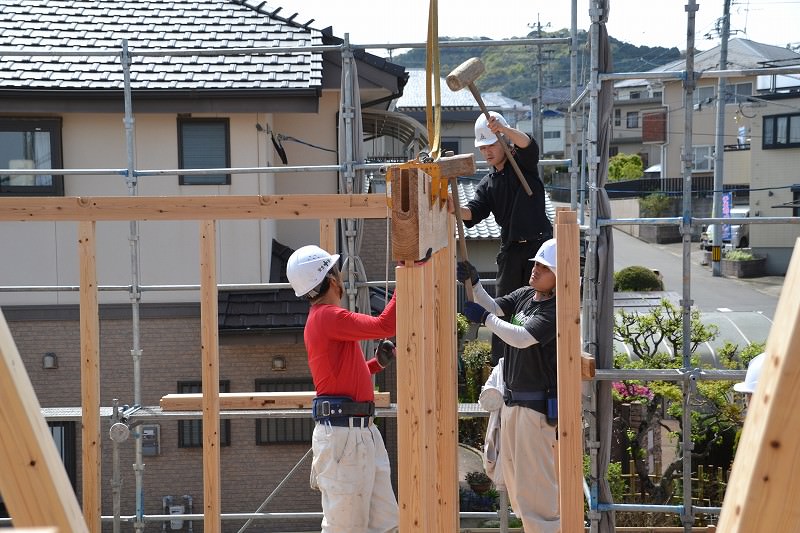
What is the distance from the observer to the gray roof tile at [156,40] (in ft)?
30.0

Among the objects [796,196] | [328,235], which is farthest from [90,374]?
[796,196]

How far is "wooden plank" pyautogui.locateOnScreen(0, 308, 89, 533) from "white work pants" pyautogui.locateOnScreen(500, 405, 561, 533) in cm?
339

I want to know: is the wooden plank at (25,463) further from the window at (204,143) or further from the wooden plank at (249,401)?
the window at (204,143)

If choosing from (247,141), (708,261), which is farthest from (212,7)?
(708,261)

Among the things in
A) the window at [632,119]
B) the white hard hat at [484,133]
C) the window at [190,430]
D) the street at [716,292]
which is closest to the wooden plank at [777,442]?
the white hard hat at [484,133]

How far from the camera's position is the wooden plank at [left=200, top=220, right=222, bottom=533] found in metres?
5.19

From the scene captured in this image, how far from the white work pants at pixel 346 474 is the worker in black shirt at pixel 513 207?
1.29 m

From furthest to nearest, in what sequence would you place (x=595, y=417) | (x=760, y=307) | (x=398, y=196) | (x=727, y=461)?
(x=760, y=307) → (x=727, y=461) → (x=595, y=417) → (x=398, y=196)

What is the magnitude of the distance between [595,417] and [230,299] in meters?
4.33

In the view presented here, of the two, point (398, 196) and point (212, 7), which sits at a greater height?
point (212, 7)

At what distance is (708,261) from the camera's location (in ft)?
88.2

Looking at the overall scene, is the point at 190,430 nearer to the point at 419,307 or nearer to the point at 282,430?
the point at 282,430

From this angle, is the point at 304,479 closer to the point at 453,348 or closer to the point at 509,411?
the point at 509,411

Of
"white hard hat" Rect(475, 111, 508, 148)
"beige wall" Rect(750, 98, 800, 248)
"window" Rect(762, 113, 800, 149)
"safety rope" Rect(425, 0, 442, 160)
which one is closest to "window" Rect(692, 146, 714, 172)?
"beige wall" Rect(750, 98, 800, 248)
